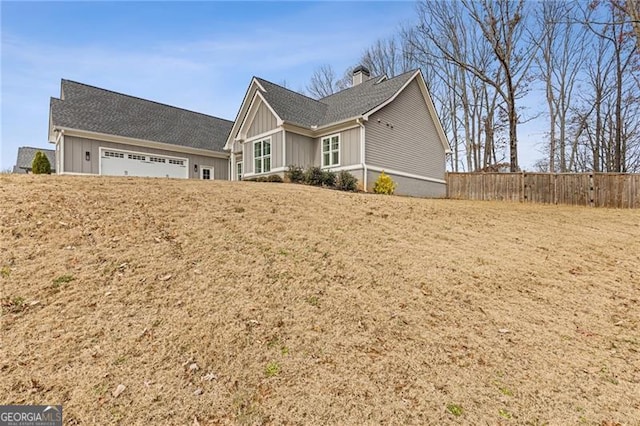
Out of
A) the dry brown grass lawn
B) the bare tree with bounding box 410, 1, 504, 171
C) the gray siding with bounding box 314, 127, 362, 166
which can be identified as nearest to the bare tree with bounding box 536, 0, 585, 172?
the bare tree with bounding box 410, 1, 504, 171

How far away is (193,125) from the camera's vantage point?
20.1m

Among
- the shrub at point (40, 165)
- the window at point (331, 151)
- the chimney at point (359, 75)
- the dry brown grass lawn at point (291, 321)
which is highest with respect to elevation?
the chimney at point (359, 75)

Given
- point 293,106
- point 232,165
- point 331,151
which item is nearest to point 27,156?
point 232,165

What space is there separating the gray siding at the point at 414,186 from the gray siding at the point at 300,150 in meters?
3.17

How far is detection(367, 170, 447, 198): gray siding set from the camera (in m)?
13.5

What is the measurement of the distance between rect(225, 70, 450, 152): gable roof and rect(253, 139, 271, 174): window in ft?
5.84

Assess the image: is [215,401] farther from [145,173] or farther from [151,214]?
[145,173]

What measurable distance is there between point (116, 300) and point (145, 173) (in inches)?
608

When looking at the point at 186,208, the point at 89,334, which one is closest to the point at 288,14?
the point at 186,208

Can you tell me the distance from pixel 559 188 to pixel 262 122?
1356 centimetres

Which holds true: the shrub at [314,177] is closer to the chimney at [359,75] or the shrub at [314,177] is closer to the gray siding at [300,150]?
the gray siding at [300,150]

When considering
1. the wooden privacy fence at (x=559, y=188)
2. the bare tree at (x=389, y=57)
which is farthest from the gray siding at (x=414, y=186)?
the bare tree at (x=389, y=57)

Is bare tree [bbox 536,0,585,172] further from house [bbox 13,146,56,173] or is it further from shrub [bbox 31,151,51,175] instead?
house [bbox 13,146,56,173]

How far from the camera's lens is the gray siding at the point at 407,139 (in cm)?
1391
